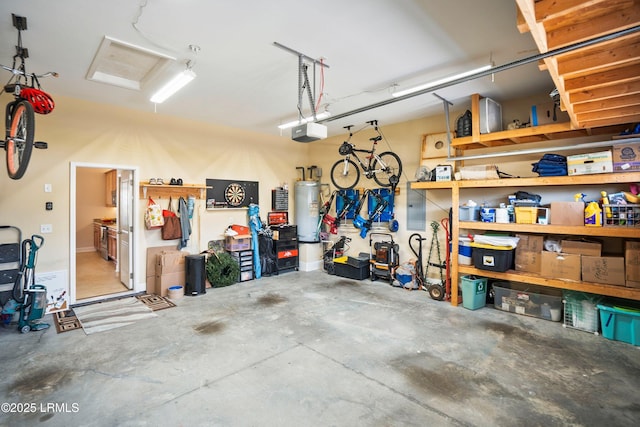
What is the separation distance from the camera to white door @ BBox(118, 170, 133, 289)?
17.9 feet

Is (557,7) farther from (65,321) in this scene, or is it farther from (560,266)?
(65,321)

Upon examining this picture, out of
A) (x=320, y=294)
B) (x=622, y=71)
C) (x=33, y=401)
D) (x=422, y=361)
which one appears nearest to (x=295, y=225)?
(x=320, y=294)

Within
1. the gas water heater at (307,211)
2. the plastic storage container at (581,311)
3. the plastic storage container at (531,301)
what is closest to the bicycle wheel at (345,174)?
the gas water heater at (307,211)

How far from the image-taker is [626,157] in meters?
Answer: 3.51

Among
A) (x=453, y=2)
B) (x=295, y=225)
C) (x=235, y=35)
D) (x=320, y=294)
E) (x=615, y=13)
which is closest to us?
(x=615, y=13)

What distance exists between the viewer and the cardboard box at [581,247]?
3.71 meters

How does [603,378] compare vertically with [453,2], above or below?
below

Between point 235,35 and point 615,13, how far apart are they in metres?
3.15

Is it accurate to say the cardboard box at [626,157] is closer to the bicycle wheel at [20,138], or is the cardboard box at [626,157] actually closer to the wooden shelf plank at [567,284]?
the wooden shelf plank at [567,284]

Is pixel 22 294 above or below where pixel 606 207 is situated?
below

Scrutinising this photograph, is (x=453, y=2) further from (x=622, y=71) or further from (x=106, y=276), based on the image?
(x=106, y=276)

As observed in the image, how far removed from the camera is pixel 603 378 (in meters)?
2.72

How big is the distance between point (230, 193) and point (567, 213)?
5.97 meters

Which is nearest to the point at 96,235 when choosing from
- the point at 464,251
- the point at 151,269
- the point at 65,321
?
the point at 151,269
